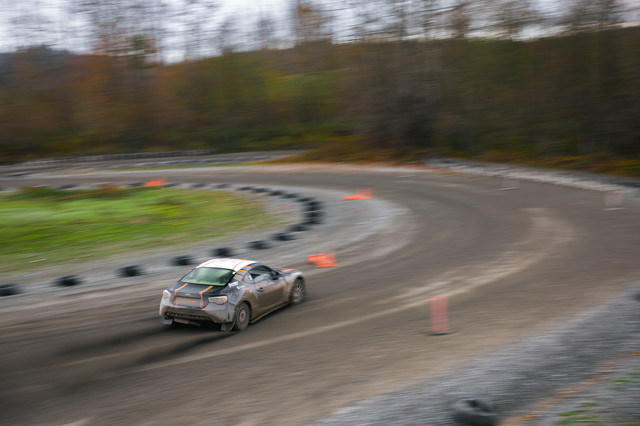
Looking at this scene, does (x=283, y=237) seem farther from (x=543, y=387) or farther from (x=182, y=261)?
(x=543, y=387)

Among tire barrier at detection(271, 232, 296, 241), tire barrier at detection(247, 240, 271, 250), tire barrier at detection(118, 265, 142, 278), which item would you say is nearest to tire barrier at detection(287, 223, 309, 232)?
tire barrier at detection(271, 232, 296, 241)

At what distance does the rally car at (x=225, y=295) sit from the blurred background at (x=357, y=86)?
87.3 ft

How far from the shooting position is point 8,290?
474 inches

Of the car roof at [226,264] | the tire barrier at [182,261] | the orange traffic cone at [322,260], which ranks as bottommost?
the orange traffic cone at [322,260]

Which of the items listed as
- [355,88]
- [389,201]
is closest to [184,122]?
[355,88]

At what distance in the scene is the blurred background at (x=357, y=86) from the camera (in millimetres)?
35812

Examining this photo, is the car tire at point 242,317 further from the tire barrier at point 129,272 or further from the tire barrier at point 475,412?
the tire barrier at point 129,272

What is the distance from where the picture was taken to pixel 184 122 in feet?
211

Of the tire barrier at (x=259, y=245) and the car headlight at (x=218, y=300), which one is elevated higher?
the car headlight at (x=218, y=300)

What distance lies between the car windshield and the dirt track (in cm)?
79

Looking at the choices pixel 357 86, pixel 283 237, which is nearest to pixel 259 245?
pixel 283 237

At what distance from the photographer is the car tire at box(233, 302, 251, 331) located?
933 centimetres

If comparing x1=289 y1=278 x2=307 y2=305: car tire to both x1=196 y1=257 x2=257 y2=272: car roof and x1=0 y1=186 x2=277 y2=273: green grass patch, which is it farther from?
x1=0 y1=186 x2=277 y2=273: green grass patch

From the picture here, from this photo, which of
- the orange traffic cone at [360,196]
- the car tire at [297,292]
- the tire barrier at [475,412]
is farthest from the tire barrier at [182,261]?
the orange traffic cone at [360,196]
